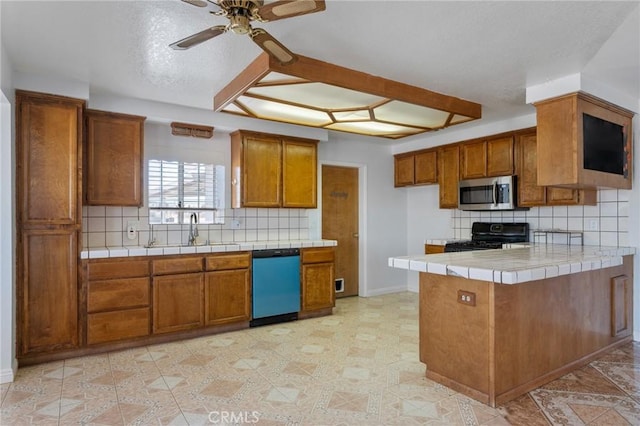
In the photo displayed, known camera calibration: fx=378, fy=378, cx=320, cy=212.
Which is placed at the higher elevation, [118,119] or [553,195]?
[118,119]

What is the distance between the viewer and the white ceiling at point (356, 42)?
7.18 feet

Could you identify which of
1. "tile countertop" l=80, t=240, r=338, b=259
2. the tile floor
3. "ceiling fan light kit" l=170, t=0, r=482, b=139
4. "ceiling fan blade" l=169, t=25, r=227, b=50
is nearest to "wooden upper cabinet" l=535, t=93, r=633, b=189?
"ceiling fan light kit" l=170, t=0, r=482, b=139

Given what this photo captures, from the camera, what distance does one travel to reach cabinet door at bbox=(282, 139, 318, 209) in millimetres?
4672

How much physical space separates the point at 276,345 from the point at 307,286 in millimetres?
1055

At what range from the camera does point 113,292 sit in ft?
11.4

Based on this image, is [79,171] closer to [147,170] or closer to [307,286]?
[147,170]

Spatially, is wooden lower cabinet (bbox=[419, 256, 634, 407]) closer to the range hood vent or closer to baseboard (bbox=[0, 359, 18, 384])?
the range hood vent

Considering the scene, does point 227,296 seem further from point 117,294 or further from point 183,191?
point 183,191

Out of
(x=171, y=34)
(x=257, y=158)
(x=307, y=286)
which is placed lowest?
(x=307, y=286)

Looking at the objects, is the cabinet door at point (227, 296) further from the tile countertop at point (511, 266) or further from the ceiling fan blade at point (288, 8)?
the ceiling fan blade at point (288, 8)

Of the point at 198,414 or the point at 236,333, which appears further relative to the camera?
the point at 236,333

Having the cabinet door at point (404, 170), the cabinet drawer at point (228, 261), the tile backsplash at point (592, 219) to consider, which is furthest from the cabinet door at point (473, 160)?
the cabinet drawer at point (228, 261)

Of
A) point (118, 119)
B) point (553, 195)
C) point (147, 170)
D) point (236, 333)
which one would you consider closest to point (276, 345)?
point (236, 333)

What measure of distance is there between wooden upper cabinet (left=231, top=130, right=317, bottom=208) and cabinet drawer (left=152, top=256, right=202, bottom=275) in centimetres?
87
